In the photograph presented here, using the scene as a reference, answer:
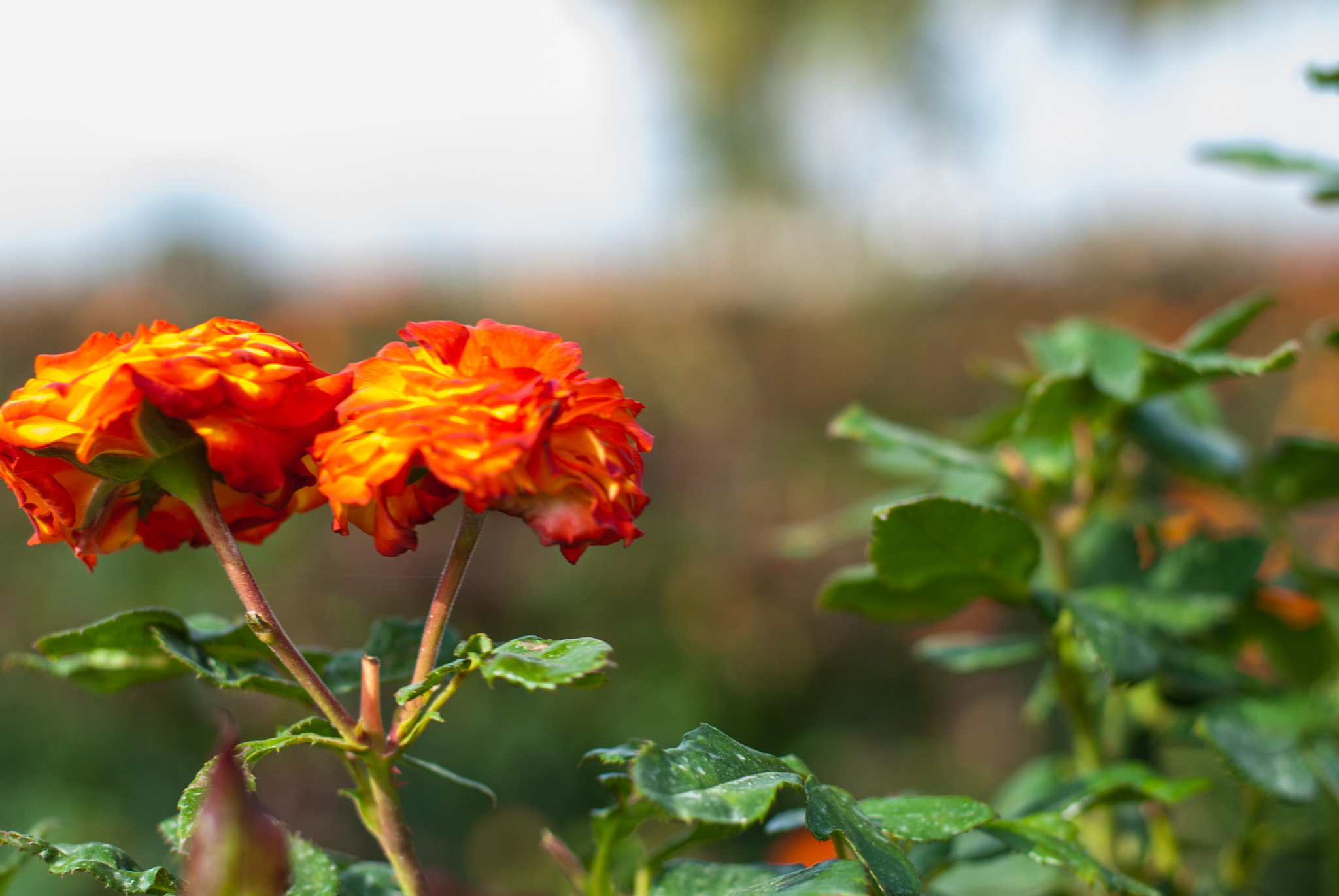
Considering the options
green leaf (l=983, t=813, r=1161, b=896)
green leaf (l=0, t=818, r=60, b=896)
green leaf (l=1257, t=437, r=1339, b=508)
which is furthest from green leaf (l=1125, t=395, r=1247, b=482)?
green leaf (l=0, t=818, r=60, b=896)

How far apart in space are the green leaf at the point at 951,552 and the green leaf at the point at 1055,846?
12cm

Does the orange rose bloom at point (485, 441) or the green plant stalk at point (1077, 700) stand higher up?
the orange rose bloom at point (485, 441)

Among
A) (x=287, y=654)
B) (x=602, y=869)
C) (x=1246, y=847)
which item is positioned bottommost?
(x=1246, y=847)

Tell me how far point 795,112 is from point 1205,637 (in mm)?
9150

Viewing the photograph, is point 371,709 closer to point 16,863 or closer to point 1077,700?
point 16,863

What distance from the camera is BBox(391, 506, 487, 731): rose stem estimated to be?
0.39 meters

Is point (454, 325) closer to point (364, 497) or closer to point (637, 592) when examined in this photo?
point (364, 497)

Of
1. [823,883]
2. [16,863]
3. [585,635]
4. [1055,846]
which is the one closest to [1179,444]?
[1055,846]

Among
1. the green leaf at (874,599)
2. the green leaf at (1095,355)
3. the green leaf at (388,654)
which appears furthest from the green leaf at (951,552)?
the green leaf at (388,654)

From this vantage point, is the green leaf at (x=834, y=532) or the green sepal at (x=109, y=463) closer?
the green sepal at (x=109, y=463)

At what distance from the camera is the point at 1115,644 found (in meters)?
0.50

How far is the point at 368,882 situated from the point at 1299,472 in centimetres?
58

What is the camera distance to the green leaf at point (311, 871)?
1.28ft

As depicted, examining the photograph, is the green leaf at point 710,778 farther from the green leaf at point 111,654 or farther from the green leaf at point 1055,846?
the green leaf at point 111,654
